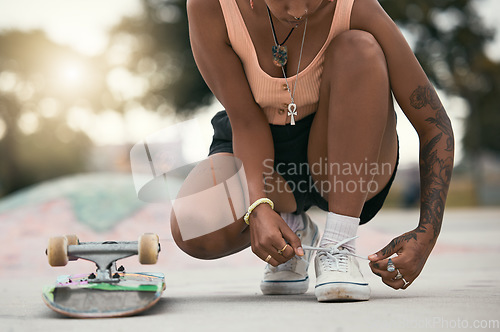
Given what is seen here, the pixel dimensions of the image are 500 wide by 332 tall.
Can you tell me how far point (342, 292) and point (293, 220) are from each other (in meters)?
0.65

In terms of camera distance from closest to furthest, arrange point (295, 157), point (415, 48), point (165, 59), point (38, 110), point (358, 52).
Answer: point (358, 52), point (295, 157), point (165, 59), point (415, 48), point (38, 110)

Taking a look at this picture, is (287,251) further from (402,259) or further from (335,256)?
(402,259)

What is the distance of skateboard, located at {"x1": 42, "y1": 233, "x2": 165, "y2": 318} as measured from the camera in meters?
1.76

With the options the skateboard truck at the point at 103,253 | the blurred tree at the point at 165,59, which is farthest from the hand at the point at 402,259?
the blurred tree at the point at 165,59

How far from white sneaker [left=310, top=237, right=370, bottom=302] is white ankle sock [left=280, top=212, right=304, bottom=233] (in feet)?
1.51

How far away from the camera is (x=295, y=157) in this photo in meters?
2.49

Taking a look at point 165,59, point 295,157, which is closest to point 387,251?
point 295,157

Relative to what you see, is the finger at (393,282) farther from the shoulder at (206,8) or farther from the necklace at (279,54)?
the shoulder at (206,8)

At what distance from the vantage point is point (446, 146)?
2195mm

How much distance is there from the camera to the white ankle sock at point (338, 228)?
212cm

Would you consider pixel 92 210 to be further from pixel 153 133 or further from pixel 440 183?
pixel 440 183

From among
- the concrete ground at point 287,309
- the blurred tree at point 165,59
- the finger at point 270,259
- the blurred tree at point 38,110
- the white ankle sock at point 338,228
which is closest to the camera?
the concrete ground at point 287,309

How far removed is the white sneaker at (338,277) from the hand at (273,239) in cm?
13

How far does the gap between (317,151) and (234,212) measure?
0.38 meters
